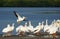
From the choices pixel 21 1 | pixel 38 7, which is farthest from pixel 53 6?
pixel 21 1

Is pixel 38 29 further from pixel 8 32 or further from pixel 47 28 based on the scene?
pixel 8 32

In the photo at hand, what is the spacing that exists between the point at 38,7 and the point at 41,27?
27100mm

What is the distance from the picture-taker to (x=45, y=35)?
13.5 m

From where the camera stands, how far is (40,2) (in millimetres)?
41656

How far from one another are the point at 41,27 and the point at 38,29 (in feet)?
0.65

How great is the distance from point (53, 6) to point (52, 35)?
2760 cm

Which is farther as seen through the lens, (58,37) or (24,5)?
(24,5)

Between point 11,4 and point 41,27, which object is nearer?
point 41,27

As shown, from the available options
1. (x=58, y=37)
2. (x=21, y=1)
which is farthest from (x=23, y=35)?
→ (x=21, y=1)

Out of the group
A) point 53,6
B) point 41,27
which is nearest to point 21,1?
point 53,6

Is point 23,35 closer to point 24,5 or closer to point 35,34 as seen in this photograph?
point 35,34

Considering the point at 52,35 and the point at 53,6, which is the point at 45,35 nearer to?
the point at 52,35

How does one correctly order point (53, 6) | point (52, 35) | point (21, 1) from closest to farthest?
point (52, 35)
point (53, 6)
point (21, 1)

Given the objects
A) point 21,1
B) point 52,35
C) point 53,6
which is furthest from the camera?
point 21,1
